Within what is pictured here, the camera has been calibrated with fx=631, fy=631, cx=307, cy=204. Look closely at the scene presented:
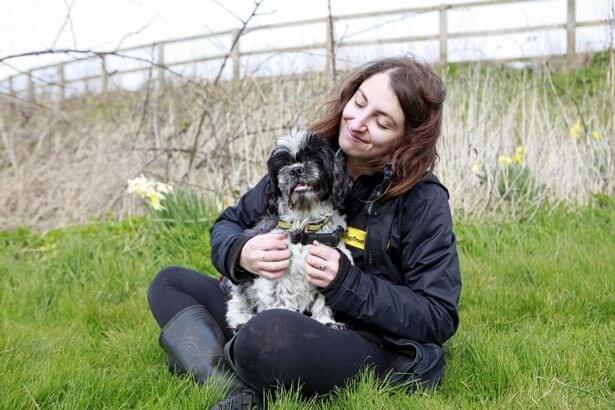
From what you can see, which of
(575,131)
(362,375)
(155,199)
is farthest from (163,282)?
(575,131)

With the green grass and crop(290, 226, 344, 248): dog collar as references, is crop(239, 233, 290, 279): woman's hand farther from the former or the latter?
the green grass

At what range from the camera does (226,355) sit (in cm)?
264

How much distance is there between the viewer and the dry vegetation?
232 inches

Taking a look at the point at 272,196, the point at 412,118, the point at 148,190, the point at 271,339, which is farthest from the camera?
the point at 148,190

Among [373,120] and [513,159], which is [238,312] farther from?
[513,159]

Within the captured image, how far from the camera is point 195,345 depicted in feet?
9.31

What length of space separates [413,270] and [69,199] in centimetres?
500

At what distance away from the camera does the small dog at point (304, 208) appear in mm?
2770

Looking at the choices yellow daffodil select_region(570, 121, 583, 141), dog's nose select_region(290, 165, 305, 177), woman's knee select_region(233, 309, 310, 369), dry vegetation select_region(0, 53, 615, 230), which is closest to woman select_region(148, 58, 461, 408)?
woman's knee select_region(233, 309, 310, 369)

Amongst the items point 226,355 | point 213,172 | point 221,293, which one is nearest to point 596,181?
point 213,172

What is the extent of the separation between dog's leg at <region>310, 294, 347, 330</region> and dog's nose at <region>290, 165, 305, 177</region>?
1.80ft

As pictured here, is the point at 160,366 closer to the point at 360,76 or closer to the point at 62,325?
the point at 62,325

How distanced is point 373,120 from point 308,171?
0.37 m

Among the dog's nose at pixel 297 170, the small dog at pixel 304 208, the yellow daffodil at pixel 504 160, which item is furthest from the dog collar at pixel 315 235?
the yellow daffodil at pixel 504 160
